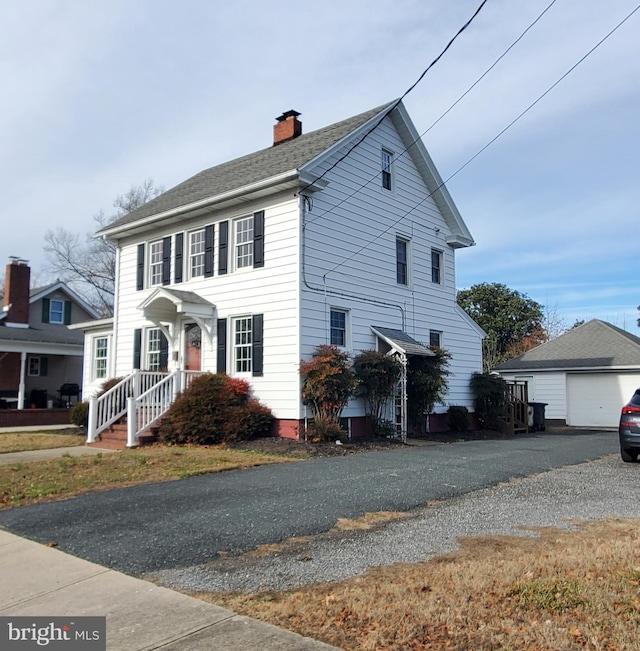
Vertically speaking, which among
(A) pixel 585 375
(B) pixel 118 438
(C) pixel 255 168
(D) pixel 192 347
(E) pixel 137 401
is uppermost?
(C) pixel 255 168

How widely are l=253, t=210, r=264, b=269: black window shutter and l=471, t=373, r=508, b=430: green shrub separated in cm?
908

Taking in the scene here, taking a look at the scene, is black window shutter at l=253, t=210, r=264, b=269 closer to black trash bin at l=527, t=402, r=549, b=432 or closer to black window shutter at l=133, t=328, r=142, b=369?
black window shutter at l=133, t=328, r=142, b=369

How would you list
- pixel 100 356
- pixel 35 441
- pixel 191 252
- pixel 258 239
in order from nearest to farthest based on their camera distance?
pixel 258 239 < pixel 35 441 < pixel 191 252 < pixel 100 356

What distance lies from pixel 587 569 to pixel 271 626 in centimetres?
252

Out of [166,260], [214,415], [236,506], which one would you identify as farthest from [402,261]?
[236,506]

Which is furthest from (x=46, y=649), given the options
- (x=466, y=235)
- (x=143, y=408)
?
(x=466, y=235)

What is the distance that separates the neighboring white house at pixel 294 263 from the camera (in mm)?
15289

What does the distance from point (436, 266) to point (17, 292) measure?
63.0 ft

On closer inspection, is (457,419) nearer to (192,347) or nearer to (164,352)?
(192,347)

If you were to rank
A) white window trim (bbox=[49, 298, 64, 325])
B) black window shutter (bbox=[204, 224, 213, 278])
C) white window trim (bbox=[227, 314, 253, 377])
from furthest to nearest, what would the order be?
white window trim (bbox=[49, 298, 64, 325]) → black window shutter (bbox=[204, 224, 213, 278]) → white window trim (bbox=[227, 314, 253, 377])

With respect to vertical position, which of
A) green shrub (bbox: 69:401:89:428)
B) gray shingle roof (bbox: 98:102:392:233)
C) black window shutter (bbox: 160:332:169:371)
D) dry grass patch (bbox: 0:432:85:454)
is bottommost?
dry grass patch (bbox: 0:432:85:454)

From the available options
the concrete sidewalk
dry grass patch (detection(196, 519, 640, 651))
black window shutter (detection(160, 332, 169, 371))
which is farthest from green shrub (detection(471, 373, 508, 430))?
the concrete sidewalk

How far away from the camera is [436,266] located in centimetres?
2055

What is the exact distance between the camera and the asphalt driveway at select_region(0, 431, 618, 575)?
19.6 ft
